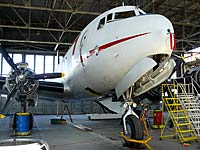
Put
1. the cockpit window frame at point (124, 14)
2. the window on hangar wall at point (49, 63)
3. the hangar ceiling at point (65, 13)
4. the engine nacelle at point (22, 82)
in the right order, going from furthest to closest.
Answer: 1. the window on hangar wall at point (49, 63)
2. the hangar ceiling at point (65, 13)
3. the engine nacelle at point (22, 82)
4. the cockpit window frame at point (124, 14)

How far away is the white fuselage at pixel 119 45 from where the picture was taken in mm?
5949

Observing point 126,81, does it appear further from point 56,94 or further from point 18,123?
point 56,94

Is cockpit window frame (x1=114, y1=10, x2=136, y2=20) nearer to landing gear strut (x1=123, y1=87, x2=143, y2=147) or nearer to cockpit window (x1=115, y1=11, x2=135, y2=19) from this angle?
cockpit window (x1=115, y1=11, x2=135, y2=19)

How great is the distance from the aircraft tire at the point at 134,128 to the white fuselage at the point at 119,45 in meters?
1.18

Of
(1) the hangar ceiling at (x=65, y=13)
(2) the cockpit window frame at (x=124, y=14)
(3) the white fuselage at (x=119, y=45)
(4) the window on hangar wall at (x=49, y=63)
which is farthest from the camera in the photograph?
(4) the window on hangar wall at (x=49, y=63)

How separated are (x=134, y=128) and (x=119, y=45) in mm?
2309

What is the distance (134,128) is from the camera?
21.3 ft

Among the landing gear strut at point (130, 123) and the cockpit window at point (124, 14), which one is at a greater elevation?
the cockpit window at point (124, 14)

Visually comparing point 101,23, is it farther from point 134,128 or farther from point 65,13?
point 65,13

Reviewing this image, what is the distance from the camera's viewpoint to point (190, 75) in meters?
11.8

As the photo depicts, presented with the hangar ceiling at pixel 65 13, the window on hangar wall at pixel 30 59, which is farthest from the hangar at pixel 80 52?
the window on hangar wall at pixel 30 59

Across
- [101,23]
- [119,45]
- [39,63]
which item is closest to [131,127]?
[119,45]

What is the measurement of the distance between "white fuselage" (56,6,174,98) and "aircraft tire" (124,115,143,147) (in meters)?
1.18

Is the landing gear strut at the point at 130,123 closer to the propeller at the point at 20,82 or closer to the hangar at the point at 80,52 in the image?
the hangar at the point at 80,52
